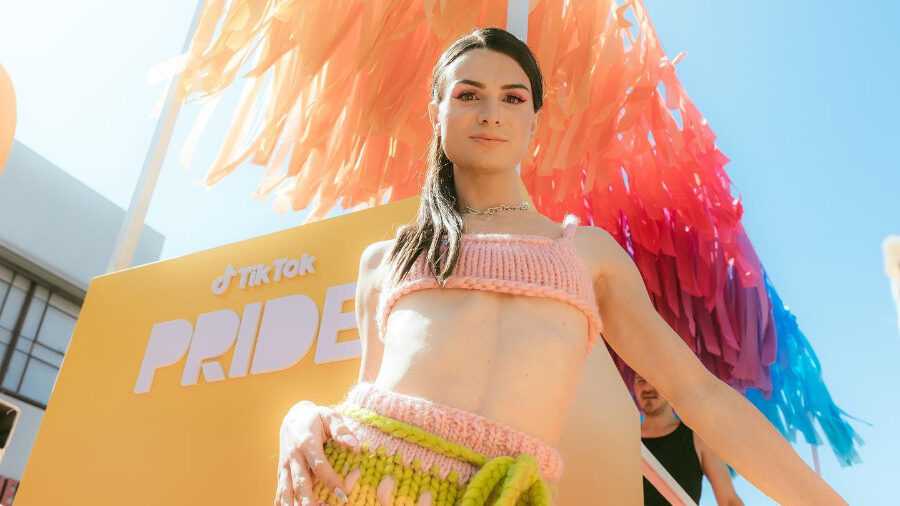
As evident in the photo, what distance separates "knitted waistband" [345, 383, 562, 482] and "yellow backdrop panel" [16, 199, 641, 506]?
0.53m

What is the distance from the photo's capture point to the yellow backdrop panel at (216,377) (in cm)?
175

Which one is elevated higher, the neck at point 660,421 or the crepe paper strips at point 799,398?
the crepe paper strips at point 799,398

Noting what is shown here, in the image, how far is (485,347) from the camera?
101cm

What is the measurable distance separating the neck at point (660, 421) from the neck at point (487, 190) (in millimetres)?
2291

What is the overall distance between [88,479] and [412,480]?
4.95 feet

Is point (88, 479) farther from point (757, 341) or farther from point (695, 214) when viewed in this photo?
point (757, 341)

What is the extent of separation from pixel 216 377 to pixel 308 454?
1129 mm

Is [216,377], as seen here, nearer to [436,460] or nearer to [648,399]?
[436,460]

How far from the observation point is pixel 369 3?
101 inches

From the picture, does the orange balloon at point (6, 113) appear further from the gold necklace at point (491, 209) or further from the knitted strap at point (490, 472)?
the knitted strap at point (490, 472)

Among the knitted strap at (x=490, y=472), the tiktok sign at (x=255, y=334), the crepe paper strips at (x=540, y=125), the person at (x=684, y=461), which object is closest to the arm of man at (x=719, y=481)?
the person at (x=684, y=461)

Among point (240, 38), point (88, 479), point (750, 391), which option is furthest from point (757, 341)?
point (88, 479)

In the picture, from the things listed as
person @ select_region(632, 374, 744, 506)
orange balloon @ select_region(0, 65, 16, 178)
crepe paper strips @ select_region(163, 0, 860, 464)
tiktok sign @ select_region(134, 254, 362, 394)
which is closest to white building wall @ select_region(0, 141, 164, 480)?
orange balloon @ select_region(0, 65, 16, 178)

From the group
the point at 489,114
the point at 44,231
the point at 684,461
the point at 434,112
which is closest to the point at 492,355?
the point at 489,114
